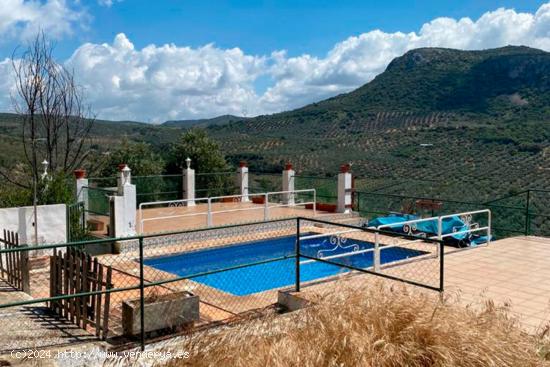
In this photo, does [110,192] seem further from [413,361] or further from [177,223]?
[413,361]

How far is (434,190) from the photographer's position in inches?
651

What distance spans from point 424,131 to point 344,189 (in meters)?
28.9

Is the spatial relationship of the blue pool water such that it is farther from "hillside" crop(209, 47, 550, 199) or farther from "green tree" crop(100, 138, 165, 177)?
"green tree" crop(100, 138, 165, 177)

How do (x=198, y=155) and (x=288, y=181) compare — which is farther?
(x=198, y=155)

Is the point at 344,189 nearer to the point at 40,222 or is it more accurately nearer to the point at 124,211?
the point at 124,211

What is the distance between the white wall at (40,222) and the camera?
9.55 meters

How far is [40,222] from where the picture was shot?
992 centimetres

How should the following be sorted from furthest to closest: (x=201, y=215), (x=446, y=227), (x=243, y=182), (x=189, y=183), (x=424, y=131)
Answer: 1. (x=424, y=131)
2. (x=243, y=182)
3. (x=189, y=183)
4. (x=201, y=215)
5. (x=446, y=227)

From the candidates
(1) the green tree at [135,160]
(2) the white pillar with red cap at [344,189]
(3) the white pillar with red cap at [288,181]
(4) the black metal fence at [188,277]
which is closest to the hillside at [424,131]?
(2) the white pillar with red cap at [344,189]

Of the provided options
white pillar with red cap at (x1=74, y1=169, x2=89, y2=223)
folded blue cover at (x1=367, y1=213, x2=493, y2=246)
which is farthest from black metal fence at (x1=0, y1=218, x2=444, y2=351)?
white pillar with red cap at (x1=74, y1=169, x2=89, y2=223)

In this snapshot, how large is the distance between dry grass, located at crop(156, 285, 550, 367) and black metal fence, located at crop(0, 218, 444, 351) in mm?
907

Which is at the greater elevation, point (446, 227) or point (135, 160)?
point (135, 160)

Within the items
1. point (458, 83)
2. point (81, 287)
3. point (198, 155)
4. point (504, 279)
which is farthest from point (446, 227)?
point (458, 83)

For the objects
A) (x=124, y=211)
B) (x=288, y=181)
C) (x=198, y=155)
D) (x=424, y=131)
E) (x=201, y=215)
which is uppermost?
(x=424, y=131)
